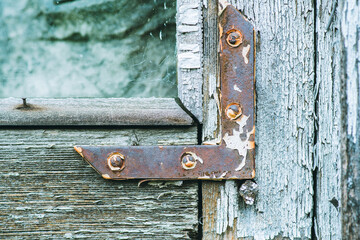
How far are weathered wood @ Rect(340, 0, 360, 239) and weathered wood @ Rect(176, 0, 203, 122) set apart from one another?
0.70ft

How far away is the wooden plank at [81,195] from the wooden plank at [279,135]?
0.23 feet

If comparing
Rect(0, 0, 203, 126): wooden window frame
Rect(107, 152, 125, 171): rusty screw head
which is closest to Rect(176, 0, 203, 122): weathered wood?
Rect(0, 0, 203, 126): wooden window frame

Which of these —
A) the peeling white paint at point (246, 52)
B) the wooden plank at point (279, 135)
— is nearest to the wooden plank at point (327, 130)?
the wooden plank at point (279, 135)

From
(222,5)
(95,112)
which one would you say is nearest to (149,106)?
(95,112)

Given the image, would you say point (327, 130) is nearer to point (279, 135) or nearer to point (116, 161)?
point (279, 135)

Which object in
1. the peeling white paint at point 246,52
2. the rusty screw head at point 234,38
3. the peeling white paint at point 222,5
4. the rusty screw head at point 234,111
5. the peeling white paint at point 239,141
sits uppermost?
the peeling white paint at point 222,5

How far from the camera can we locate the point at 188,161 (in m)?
0.50

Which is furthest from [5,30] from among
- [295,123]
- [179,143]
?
[295,123]

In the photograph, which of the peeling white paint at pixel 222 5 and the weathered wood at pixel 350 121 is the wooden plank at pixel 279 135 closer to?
the peeling white paint at pixel 222 5

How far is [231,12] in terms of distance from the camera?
494 millimetres

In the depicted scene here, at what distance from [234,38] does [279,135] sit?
0.17 m

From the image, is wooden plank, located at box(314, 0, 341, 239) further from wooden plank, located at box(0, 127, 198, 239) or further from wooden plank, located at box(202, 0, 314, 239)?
wooden plank, located at box(0, 127, 198, 239)

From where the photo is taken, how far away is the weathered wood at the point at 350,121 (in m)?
0.37

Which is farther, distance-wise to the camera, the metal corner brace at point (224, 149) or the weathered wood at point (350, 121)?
the metal corner brace at point (224, 149)
